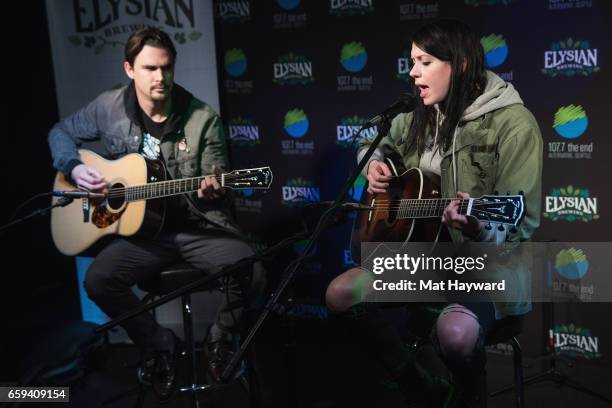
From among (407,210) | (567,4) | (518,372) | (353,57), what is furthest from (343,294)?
(567,4)

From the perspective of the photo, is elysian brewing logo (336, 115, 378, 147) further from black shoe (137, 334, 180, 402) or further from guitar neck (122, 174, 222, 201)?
black shoe (137, 334, 180, 402)

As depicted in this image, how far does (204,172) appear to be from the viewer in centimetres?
311

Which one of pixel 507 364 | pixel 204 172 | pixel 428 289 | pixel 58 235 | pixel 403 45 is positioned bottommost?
pixel 507 364

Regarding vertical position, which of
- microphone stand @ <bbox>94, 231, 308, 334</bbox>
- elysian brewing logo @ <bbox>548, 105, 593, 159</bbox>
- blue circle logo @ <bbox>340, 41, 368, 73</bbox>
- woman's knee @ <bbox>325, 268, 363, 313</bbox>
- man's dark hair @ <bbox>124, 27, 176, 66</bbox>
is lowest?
woman's knee @ <bbox>325, 268, 363, 313</bbox>

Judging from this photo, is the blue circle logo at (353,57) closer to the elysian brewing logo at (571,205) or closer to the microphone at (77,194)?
the elysian brewing logo at (571,205)

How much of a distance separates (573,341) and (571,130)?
115cm

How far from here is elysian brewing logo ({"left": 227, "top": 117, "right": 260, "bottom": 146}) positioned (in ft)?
12.7

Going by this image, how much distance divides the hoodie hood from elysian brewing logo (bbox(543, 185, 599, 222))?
971 mm

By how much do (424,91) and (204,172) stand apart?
1226 millimetres

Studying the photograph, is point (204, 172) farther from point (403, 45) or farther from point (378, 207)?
point (403, 45)

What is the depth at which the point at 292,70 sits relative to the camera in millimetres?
3709

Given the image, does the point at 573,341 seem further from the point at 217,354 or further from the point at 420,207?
the point at 217,354

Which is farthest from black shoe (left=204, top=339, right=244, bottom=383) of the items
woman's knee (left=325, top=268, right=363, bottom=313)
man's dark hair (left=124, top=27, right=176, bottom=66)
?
man's dark hair (left=124, top=27, right=176, bottom=66)

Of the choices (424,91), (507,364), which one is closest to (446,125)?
(424,91)
